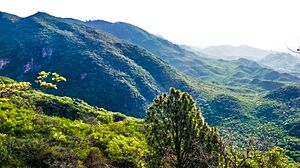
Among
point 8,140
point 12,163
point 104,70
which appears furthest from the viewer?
point 104,70

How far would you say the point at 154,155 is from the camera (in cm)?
2639

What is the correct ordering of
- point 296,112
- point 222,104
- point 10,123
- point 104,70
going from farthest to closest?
point 104,70 → point 222,104 → point 296,112 → point 10,123

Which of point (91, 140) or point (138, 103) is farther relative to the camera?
point (138, 103)

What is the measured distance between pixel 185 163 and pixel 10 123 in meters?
31.0

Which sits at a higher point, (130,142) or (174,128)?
(174,128)

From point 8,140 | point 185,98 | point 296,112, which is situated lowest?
point 296,112

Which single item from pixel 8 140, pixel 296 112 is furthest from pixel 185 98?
pixel 296 112

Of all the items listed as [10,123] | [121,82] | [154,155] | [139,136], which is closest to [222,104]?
[121,82]

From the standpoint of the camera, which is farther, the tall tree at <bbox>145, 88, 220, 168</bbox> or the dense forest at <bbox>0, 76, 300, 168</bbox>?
the tall tree at <bbox>145, 88, 220, 168</bbox>

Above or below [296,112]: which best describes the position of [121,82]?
above

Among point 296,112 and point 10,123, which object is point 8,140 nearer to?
point 10,123

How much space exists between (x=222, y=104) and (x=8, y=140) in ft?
486

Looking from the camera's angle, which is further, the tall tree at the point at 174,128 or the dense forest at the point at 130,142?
the tall tree at the point at 174,128

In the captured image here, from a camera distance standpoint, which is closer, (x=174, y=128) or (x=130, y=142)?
(x=174, y=128)
